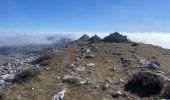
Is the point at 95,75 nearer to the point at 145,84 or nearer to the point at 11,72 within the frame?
the point at 145,84

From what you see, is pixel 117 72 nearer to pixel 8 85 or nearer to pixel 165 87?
pixel 165 87

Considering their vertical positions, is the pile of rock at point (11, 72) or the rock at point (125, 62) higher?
the rock at point (125, 62)

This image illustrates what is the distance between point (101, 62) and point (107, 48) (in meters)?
7.96

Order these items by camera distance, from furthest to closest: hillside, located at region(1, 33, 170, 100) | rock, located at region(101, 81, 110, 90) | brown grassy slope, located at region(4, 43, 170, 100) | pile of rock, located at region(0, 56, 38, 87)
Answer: pile of rock, located at region(0, 56, 38, 87) < rock, located at region(101, 81, 110, 90) < hillside, located at region(1, 33, 170, 100) < brown grassy slope, located at region(4, 43, 170, 100)

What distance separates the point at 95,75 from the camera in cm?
3509

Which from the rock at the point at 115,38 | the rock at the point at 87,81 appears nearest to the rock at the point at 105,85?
the rock at the point at 87,81

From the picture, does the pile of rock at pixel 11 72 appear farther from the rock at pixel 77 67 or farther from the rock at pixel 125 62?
the rock at pixel 125 62

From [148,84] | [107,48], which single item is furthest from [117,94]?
[107,48]

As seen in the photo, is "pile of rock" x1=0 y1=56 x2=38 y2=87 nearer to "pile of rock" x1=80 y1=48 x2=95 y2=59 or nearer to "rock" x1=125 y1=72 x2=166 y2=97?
"pile of rock" x1=80 y1=48 x2=95 y2=59

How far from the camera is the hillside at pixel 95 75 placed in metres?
29.4

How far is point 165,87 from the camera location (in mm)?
30078

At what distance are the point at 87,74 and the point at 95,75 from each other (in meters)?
0.95

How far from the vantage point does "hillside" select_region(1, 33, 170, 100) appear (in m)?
29.4

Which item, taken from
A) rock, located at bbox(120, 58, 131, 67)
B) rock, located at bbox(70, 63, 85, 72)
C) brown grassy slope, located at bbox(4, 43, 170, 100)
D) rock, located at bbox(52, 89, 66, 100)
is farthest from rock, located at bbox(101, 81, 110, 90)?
rock, located at bbox(120, 58, 131, 67)
